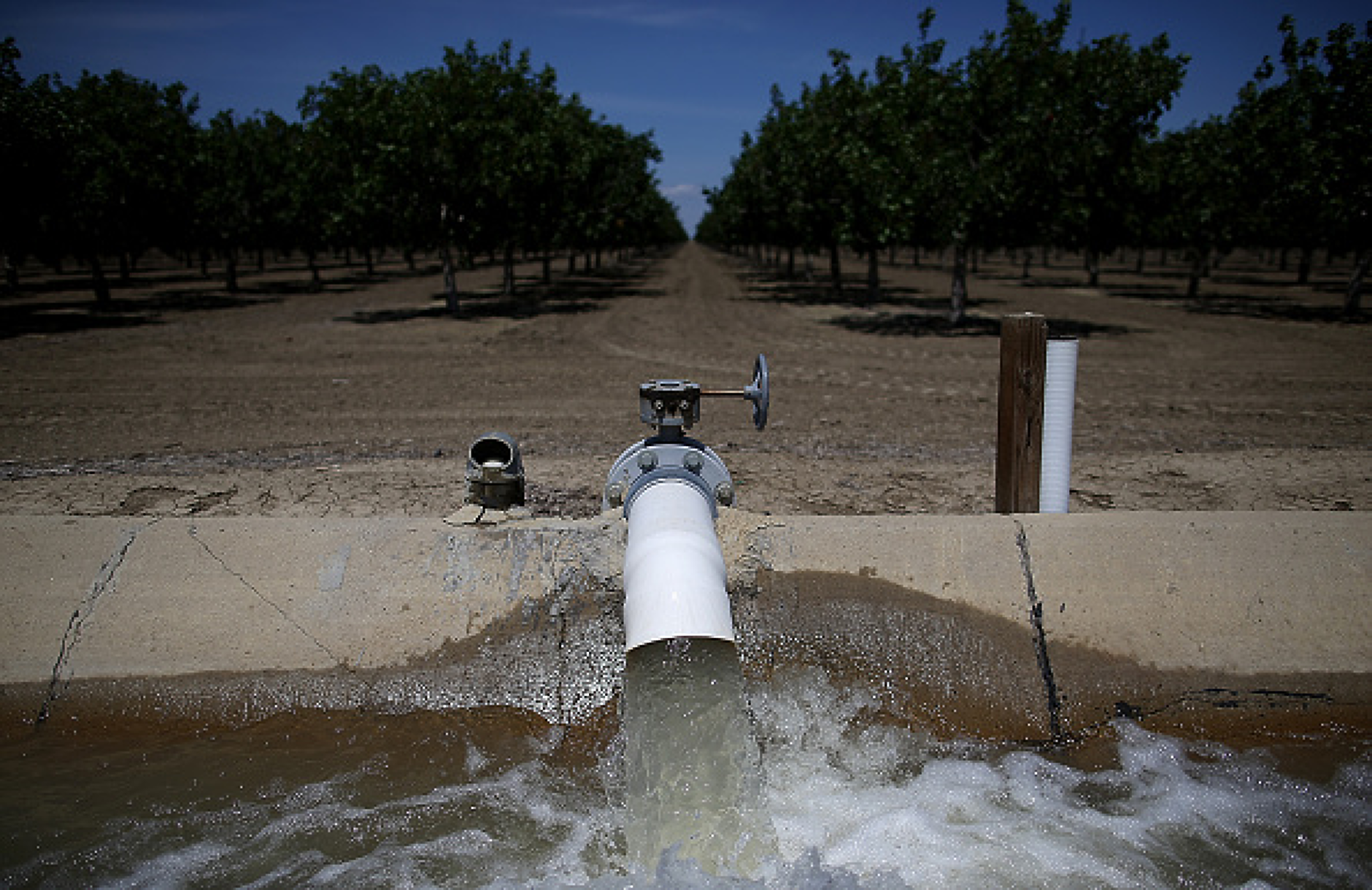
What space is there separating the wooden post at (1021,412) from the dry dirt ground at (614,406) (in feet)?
4.74

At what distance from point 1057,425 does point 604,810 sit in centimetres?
334

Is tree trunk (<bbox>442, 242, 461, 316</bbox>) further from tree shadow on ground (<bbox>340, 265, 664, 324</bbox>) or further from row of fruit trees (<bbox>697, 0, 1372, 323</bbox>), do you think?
row of fruit trees (<bbox>697, 0, 1372, 323</bbox>)

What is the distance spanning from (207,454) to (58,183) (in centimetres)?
1666

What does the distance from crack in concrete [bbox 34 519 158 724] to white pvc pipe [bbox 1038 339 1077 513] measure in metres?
5.12

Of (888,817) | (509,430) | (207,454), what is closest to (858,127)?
(509,430)

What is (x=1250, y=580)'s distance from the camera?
4.68 m

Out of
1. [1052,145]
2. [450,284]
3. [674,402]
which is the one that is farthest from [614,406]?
[450,284]

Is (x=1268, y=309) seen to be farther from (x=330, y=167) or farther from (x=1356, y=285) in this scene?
(x=330, y=167)

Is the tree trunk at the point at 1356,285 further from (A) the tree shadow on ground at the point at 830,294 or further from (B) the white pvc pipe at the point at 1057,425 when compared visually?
(B) the white pvc pipe at the point at 1057,425

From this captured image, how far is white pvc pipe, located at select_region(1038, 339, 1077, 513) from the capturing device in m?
5.13

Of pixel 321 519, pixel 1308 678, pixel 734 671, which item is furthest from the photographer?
pixel 321 519

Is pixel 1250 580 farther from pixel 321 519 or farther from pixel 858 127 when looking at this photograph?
pixel 858 127

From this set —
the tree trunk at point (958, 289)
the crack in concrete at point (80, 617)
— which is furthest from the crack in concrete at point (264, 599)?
the tree trunk at point (958, 289)

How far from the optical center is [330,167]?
2283cm
